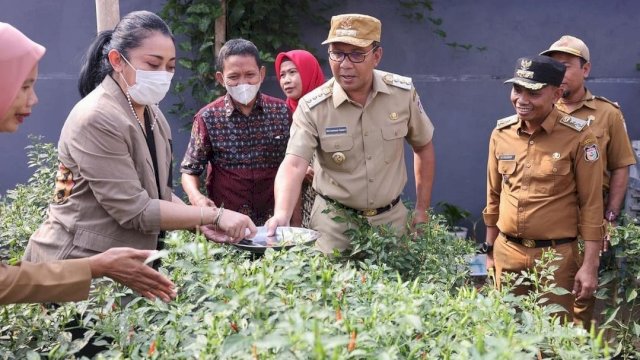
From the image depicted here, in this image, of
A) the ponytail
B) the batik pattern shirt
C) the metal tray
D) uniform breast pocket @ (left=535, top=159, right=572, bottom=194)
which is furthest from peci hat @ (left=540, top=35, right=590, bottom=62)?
the ponytail

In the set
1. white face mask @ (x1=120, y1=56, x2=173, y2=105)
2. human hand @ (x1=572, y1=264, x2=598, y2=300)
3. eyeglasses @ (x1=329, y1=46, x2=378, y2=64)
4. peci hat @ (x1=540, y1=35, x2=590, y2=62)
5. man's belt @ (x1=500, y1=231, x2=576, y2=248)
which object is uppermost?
peci hat @ (x1=540, y1=35, x2=590, y2=62)

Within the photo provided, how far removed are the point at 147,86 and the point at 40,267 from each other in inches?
35.9

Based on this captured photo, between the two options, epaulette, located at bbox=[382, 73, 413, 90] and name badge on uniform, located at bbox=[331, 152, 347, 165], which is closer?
name badge on uniform, located at bbox=[331, 152, 347, 165]

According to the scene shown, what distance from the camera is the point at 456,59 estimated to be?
19.3 feet

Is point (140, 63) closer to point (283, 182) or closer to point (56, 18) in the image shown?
point (283, 182)

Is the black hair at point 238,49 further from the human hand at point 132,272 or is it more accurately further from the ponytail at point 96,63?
the human hand at point 132,272

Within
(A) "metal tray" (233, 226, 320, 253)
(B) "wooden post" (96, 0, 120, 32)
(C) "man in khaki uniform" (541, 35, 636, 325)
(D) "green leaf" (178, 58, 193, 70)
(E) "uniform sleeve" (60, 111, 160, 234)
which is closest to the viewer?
(A) "metal tray" (233, 226, 320, 253)

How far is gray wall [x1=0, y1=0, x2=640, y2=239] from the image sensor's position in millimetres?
5680

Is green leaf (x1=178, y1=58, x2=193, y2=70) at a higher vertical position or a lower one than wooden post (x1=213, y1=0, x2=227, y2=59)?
lower

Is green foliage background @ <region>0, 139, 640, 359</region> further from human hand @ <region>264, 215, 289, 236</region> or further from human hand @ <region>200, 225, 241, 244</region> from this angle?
human hand @ <region>264, 215, 289, 236</region>

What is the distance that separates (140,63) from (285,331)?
1.51 metres

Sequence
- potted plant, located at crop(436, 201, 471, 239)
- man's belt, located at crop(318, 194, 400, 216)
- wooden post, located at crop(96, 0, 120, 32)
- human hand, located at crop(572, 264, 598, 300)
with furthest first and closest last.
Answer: potted plant, located at crop(436, 201, 471, 239), wooden post, located at crop(96, 0, 120, 32), man's belt, located at crop(318, 194, 400, 216), human hand, located at crop(572, 264, 598, 300)

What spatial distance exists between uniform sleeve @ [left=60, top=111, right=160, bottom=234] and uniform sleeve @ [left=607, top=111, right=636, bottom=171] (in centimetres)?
244

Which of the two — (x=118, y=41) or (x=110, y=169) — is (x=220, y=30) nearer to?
(x=118, y=41)
